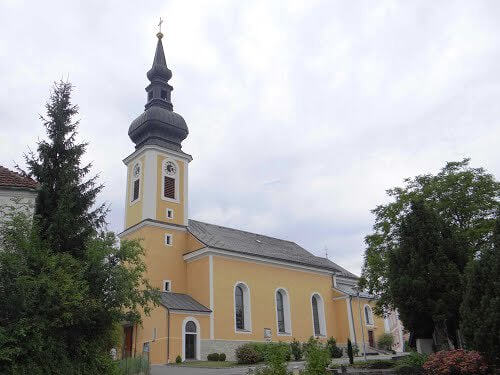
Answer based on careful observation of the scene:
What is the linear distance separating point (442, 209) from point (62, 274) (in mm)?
16987

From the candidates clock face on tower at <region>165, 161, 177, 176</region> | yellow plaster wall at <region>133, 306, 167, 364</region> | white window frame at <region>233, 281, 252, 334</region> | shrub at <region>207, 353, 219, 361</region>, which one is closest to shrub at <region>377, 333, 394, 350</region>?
white window frame at <region>233, 281, 252, 334</region>

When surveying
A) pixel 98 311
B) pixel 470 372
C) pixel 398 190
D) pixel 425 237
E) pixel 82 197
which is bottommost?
pixel 470 372

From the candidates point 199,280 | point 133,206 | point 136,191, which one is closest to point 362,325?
point 199,280

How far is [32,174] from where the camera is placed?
712 inches

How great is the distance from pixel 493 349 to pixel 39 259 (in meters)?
13.1

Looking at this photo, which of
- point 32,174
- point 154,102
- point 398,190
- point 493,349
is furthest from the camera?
point 154,102

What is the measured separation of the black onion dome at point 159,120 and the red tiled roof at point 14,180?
69.4ft

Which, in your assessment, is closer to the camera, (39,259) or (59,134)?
(39,259)

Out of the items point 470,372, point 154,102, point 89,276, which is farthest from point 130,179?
point 470,372

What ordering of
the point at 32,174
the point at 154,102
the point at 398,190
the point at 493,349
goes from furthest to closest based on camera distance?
the point at 154,102
the point at 398,190
the point at 32,174
the point at 493,349

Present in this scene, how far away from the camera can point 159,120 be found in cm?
3928

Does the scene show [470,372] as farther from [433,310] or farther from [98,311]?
[98,311]

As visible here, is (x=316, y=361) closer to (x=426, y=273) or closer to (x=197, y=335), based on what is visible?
(x=426, y=273)

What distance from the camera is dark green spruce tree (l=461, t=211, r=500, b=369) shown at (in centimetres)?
1216
